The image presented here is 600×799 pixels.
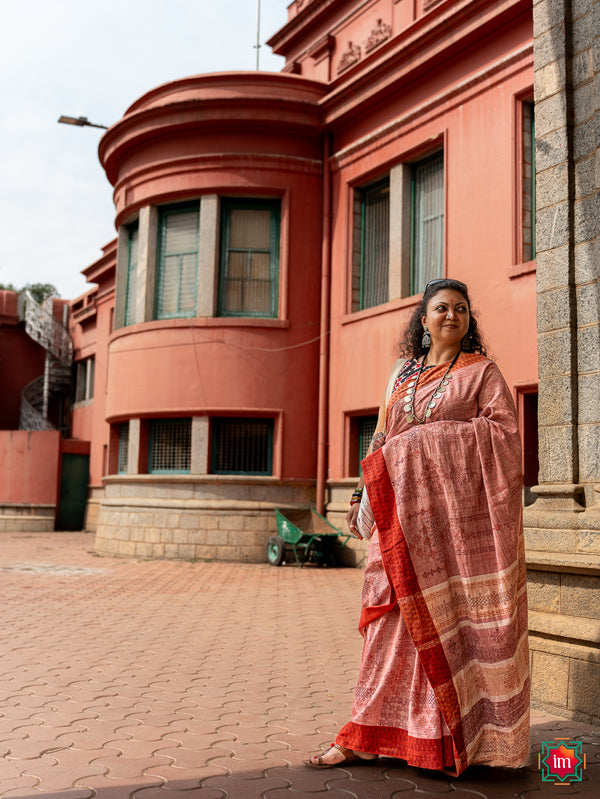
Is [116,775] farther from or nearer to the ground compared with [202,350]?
nearer to the ground

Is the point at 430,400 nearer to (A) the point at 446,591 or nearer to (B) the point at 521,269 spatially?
(A) the point at 446,591

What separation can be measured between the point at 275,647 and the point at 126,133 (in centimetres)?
1248

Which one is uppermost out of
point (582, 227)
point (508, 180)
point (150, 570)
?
point (508, 180)

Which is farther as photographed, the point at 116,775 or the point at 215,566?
the point at 215,566

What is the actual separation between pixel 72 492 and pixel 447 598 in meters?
22.2

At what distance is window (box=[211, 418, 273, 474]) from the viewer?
14812 millimetres

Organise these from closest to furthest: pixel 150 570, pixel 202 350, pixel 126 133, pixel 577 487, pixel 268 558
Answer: pixel 577 487, pixel 150 570, pixel 268 558, pixel 202 350, pixel 126 133

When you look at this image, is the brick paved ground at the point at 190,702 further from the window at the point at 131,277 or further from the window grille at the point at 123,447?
the window at the point at 131,277

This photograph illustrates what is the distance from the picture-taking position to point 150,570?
12758 mm

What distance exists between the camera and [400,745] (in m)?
3.42

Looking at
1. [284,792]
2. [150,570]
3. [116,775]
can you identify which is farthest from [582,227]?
[150,570]

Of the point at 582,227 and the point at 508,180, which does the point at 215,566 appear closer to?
the point at 508,180

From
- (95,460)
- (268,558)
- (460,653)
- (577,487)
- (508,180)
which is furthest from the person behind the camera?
(95,460)

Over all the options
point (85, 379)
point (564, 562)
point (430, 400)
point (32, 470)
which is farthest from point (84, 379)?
point (430, 400)
